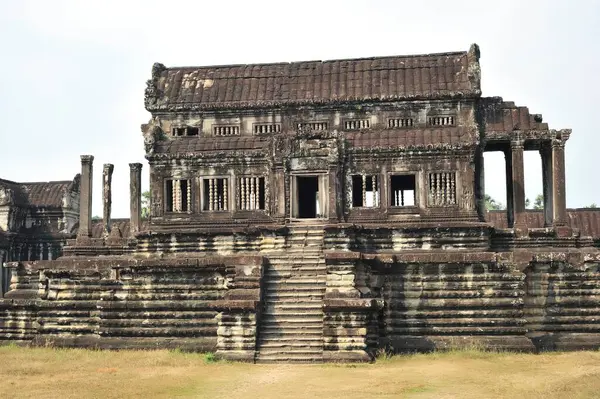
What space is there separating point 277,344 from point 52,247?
25.5 meters

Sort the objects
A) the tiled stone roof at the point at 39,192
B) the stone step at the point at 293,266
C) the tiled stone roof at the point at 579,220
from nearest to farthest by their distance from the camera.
→ the stone step at the point at 293,266 → the tiled stone roof at the point at 579,220 → the tiled stone roof at the point at 39,192

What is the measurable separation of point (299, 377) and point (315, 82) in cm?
1252

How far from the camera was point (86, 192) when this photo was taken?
29234 millimetres

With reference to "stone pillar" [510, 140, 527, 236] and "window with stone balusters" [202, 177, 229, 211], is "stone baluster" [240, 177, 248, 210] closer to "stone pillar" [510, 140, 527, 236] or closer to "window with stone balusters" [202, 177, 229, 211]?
"window with stone balusters" [202, 177, 229, 211]

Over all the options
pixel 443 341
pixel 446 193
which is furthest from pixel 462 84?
pixel 443 341

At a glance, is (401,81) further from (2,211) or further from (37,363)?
(2,211)

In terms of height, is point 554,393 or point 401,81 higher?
point 401,81

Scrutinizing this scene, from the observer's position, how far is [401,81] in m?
26.8

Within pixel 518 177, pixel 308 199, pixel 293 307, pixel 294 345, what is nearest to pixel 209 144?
pixel 308 199

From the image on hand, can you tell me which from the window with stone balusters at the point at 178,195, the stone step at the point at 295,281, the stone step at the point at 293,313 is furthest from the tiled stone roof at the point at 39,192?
the stone step at the point at 293,313

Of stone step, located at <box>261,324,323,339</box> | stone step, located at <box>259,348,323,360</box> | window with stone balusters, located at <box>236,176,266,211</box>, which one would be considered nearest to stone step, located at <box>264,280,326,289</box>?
stone step, located at <box>261,324,323,339</box>

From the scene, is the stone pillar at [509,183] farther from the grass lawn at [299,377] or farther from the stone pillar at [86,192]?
the stone pillar at [86,192]

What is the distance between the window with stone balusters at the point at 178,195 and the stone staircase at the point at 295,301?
13.1 feet

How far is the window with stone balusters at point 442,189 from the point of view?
24969 mm
